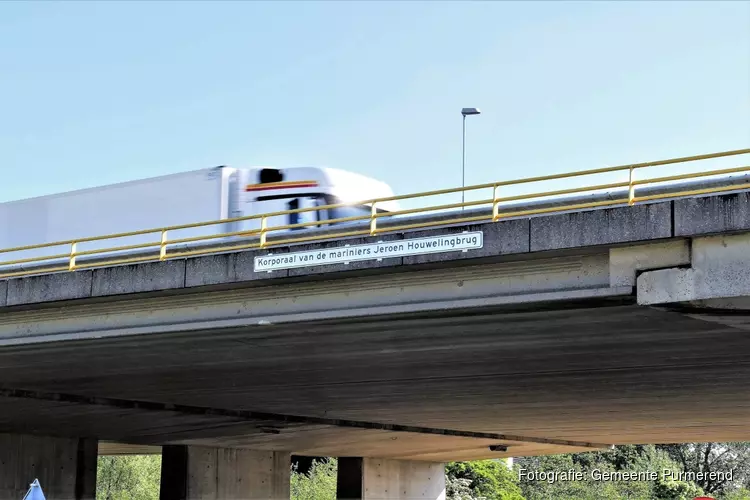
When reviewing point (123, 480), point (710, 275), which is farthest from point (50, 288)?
point (123, 480)

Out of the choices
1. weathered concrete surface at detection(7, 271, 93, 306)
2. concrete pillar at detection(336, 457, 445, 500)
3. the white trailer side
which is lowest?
concrete pillar at detection(336, 457, 445, 500)

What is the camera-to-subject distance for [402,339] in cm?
2416

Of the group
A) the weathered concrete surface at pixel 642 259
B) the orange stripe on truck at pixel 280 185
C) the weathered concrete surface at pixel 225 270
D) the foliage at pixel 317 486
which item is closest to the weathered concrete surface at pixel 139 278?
the weathered concrete surface at pixel 225 270

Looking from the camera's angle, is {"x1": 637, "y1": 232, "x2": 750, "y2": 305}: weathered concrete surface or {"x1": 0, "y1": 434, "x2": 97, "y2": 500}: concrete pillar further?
{"x1": 0, "y1": 434, "x2": 97, "y2": 500}: concrete pillar

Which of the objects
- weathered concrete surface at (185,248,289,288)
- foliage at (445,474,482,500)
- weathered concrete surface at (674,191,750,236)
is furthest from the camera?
foliage at (445,474,482,500)

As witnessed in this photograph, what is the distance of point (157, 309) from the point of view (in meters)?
24.5

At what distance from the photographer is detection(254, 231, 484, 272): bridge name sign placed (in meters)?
20.1

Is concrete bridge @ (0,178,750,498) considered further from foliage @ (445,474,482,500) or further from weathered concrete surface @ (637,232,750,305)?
foliage @ (445,474,482,500)

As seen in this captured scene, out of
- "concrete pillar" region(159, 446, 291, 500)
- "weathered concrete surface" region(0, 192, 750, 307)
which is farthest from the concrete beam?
"concrete pillar" region(159, 446, 291, 500)

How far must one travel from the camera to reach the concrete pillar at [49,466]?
4203 centimetres

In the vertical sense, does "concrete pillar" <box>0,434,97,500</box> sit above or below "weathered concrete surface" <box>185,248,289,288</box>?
below

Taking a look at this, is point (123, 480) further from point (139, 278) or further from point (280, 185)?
point (139, 278)

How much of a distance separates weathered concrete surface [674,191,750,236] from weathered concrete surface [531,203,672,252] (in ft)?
0.76

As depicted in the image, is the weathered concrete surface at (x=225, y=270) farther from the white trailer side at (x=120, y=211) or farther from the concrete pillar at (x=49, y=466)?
the concrete pillar at (x=49, y=466)
